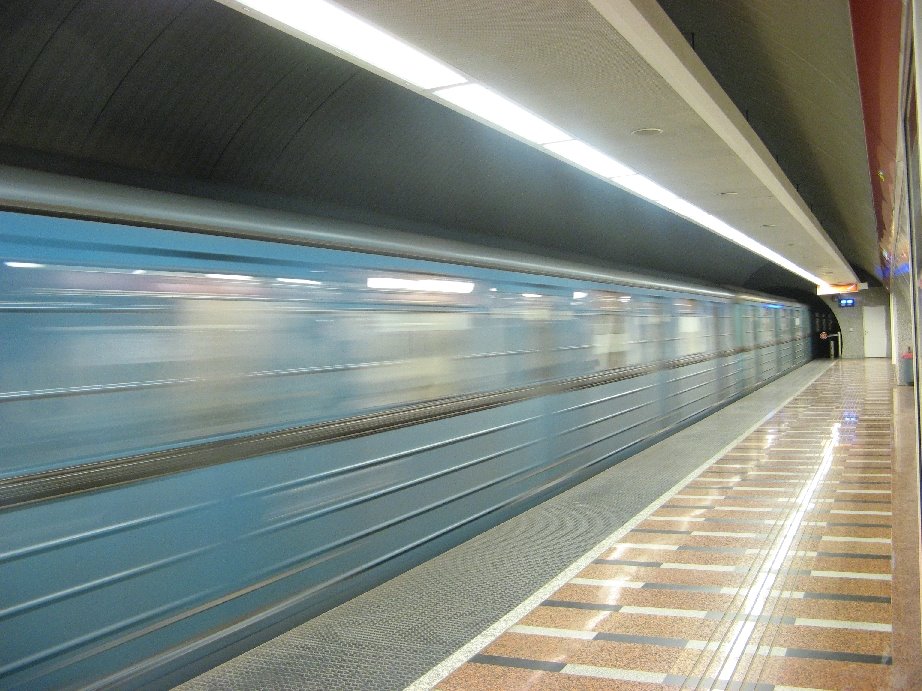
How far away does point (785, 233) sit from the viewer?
1064 centimetres

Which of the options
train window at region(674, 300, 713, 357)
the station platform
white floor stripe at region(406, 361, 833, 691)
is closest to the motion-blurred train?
the station platform

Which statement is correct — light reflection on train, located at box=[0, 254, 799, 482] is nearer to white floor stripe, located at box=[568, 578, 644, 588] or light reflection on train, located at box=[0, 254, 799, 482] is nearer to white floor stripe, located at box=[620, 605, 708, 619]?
white floor stripe, located at box=[568, 578, 644, 588]

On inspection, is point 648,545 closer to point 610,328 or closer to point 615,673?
point 615,673

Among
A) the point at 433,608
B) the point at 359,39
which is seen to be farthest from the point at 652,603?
the point at 359,39

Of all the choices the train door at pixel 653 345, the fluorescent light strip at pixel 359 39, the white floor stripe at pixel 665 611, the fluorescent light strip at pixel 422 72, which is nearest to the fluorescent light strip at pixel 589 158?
the fluorescent light strip at pixel 422 72

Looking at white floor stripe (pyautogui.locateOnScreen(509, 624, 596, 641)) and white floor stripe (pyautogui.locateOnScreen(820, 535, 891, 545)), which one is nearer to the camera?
white floor stripe (pyautogui.locateOnScreen(509, 624, 596, 641))

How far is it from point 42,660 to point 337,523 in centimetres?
167

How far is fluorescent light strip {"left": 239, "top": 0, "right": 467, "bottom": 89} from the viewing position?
2883 millimetres

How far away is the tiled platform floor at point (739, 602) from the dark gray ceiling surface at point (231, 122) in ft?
8.64

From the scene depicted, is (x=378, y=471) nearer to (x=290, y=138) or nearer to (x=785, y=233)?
(x=290, y=138)

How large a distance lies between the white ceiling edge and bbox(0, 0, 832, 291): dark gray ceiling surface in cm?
189

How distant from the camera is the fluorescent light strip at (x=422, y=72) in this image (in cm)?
294

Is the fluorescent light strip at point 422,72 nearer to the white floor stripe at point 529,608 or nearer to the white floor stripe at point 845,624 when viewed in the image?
the white floor stripe at point 529,608

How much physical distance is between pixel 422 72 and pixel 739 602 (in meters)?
3.07
